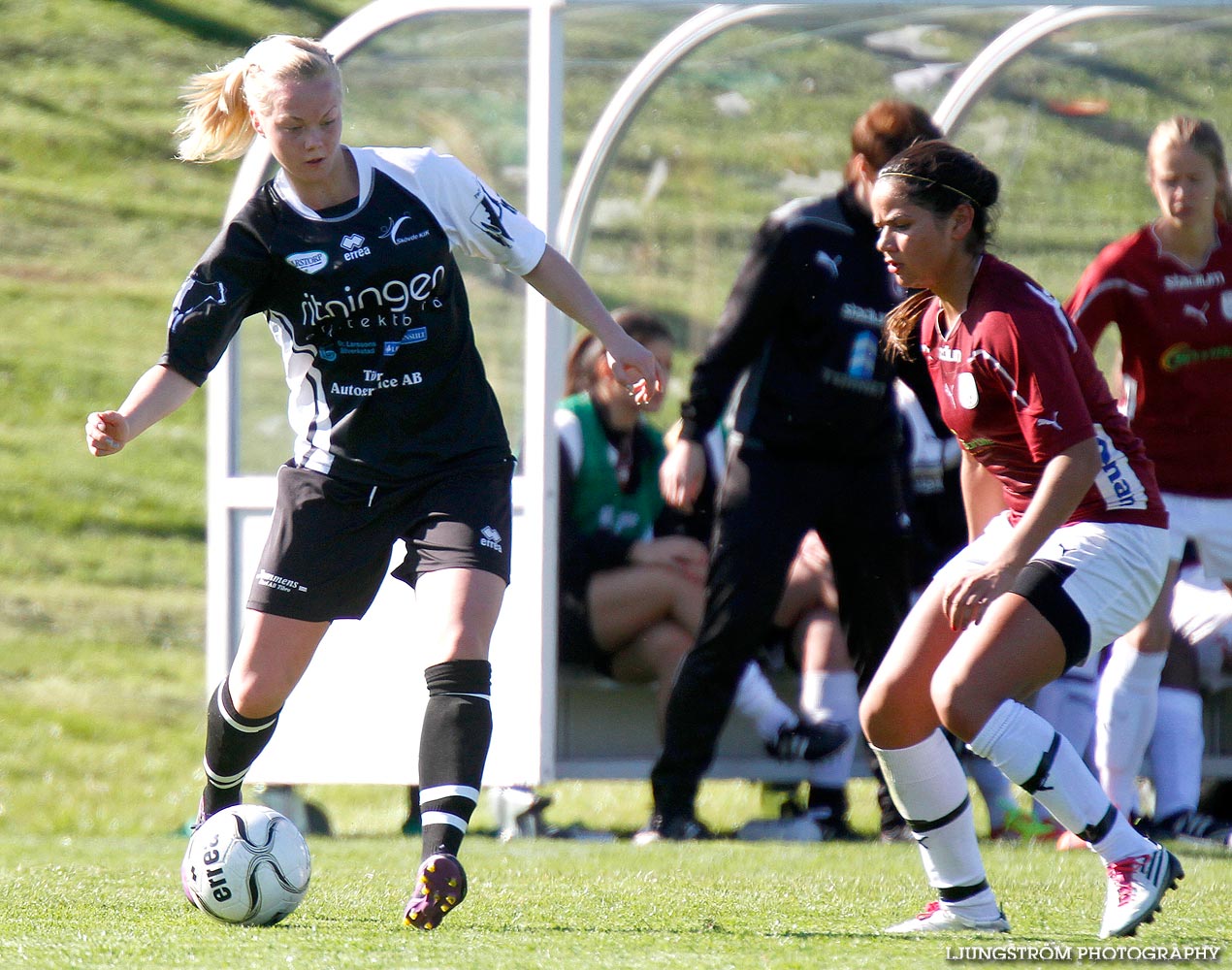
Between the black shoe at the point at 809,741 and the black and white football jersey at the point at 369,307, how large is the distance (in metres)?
2.42

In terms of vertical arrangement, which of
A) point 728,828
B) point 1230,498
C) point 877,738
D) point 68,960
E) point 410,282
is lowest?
point 728,828

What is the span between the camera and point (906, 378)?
4.45 metres

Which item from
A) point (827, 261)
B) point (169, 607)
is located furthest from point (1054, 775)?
point (169, 607)

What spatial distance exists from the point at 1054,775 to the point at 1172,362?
A: 256 cm

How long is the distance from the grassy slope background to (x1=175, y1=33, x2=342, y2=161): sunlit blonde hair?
5.77 feet

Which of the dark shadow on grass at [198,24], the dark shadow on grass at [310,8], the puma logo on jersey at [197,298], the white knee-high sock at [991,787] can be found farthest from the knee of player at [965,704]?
the dark shadow on grass at [198,24]

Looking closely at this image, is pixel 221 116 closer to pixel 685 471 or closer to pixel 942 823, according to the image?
pixel 685 471

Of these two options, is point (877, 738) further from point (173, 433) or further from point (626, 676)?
point (173, 433)

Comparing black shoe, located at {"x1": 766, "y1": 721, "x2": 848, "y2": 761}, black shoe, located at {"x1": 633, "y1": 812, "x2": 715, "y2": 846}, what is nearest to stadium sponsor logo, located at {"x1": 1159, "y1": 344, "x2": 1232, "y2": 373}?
black shoe, located at {"x1": 766, "y1": 721, "x2": 848, "y2": 761}

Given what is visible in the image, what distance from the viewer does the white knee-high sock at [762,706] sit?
20.6 feet

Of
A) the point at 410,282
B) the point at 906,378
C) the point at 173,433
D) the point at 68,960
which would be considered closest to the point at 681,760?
the point at 906,378

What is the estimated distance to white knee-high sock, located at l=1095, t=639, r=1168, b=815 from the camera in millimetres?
5641

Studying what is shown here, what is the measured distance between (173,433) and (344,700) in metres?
9.61

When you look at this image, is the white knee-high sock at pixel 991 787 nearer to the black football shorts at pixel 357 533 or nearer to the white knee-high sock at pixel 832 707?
the white knee-high sock at pixel 832 707
